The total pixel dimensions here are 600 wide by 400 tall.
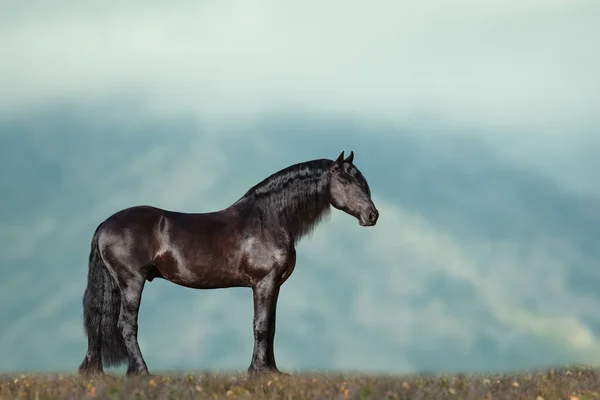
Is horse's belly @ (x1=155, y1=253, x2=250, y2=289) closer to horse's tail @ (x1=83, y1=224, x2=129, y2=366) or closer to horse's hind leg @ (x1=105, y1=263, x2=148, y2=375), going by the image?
horse's hind leg @ (x1=105, y1=263, x2=148, y2=375)

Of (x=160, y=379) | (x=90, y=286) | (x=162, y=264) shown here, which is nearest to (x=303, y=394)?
(x=160, y=379)

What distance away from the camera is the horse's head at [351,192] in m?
10.9

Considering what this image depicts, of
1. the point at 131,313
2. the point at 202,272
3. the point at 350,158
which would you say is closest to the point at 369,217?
the point at 350,158

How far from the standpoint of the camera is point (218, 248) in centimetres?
1052

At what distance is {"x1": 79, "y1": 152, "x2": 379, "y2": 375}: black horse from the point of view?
10438 millimetres

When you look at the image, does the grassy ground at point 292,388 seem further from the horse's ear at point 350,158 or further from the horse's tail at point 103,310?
the horse's ear at point 350,158

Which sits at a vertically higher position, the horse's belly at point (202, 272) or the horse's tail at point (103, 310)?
the horse's belly at point (202, 272)

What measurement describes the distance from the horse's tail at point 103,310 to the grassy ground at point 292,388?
1.20 meters

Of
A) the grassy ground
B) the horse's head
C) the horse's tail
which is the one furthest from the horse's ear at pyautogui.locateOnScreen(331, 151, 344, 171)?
the horse's tail

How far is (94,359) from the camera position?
10594 millimetres

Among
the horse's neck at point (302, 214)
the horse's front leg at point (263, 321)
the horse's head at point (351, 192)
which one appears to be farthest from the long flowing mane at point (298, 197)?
the horse's front leg at point (263, 321)

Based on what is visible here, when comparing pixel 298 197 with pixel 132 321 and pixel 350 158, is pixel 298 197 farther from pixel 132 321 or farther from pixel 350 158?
pixel 132 321

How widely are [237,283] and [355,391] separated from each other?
3.57 meters

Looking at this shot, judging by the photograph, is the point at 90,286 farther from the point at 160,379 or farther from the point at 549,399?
the point at 549,399
